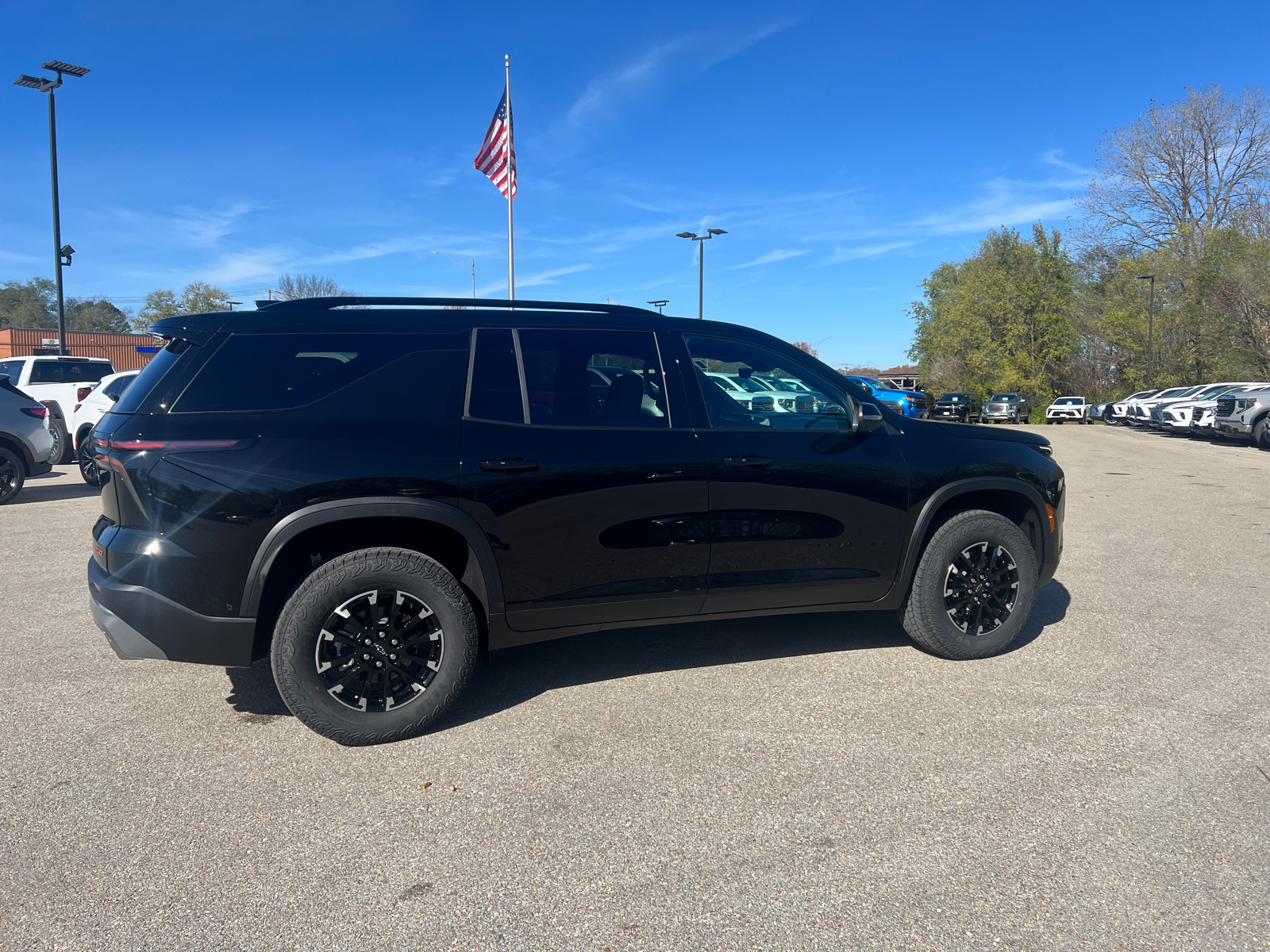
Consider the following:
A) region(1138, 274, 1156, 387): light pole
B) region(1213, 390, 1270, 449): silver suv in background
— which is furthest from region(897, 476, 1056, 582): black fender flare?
region(1138, 274, 1156, 387): light pole

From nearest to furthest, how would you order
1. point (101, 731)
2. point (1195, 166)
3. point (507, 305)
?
1. point (101, 731)
2. point (507, 305)
3. point (1195, 166)

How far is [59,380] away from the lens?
49.7 feet

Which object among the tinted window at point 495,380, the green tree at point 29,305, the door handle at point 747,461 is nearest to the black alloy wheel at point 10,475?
the tinted window at point 495,380

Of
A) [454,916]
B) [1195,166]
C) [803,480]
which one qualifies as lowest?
[454,916]

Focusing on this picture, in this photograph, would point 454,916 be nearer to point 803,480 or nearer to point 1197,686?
point 803,480

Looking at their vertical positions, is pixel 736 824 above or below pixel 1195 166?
below

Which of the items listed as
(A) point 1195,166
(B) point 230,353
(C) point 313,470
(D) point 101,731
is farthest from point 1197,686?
(A) point 1195,166

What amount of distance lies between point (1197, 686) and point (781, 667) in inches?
80.4

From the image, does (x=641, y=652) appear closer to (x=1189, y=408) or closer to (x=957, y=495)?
(x=957, y=495)

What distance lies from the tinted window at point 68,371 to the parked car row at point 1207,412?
83.5 ft

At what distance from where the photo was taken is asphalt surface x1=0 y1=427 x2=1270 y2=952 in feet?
8.03

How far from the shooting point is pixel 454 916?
8.10ft

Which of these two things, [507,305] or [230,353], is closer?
[230,353]

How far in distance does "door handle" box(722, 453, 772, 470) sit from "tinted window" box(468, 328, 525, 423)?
1.00m
